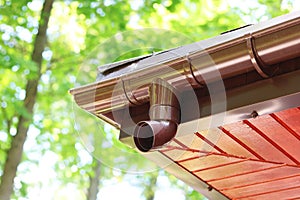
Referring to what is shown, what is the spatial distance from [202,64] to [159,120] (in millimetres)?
319

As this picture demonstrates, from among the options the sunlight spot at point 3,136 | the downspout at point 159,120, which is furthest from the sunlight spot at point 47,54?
the downspout at point 159,120

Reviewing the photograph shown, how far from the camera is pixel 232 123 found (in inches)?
107

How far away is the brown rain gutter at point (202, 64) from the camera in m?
2.27

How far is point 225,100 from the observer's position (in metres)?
2.55

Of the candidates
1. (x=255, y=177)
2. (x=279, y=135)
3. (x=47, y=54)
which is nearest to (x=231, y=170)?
(x=255, y=177)

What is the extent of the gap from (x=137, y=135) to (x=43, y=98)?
22.9 feet

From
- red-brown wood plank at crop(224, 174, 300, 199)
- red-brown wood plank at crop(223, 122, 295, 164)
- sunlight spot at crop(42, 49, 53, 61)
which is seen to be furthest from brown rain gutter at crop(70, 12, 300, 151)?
sunlight spot at crop(42, 49, 53, 61)

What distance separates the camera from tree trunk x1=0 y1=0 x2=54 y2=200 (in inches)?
269

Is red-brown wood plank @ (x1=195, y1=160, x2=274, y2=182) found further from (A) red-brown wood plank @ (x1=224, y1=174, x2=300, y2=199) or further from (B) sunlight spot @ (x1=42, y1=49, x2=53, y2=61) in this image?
(B) sunlight spot @ (x1=42, y1=49, x2=53, y2=61)

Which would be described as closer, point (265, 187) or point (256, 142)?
point (256, 142)

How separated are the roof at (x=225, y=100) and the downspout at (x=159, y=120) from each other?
24 mm

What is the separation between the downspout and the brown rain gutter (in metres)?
0.02

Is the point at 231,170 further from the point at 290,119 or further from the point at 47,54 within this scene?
the point at 47,54

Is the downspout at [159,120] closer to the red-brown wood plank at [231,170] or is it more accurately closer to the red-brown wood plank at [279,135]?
the red-brown wood plank at [279,135]
